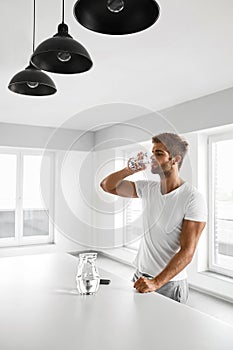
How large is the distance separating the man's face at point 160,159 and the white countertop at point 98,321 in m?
0.54

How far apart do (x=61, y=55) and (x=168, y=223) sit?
898mm

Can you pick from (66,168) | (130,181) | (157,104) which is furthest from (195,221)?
(157,104)

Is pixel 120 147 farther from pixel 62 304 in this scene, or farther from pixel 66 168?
pixel 62 304

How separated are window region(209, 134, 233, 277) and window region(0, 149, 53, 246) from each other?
2.78 m

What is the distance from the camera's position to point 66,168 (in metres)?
1.15

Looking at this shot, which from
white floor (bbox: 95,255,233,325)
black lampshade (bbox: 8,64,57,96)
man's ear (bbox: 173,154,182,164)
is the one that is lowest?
white floor (bbox: 95,255,233,325)

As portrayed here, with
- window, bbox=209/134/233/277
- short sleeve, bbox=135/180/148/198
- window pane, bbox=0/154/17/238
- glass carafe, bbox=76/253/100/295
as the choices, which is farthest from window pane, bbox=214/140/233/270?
window pane, bbox=0/154/17/238

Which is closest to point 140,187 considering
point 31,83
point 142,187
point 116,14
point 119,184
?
point 142,187

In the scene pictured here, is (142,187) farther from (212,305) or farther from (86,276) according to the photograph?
(212,305)

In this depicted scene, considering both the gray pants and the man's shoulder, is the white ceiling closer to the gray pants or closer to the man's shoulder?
the man's shoulder

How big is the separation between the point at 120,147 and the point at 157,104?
10.9 feet

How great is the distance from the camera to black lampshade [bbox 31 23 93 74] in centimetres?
130

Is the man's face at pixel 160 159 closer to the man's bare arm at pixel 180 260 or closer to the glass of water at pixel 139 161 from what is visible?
the glass of water at pixel 139 161

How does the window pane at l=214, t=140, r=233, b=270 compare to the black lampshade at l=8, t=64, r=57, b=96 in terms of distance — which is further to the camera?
the window pane at l=214, t=140, r=233, b=270
